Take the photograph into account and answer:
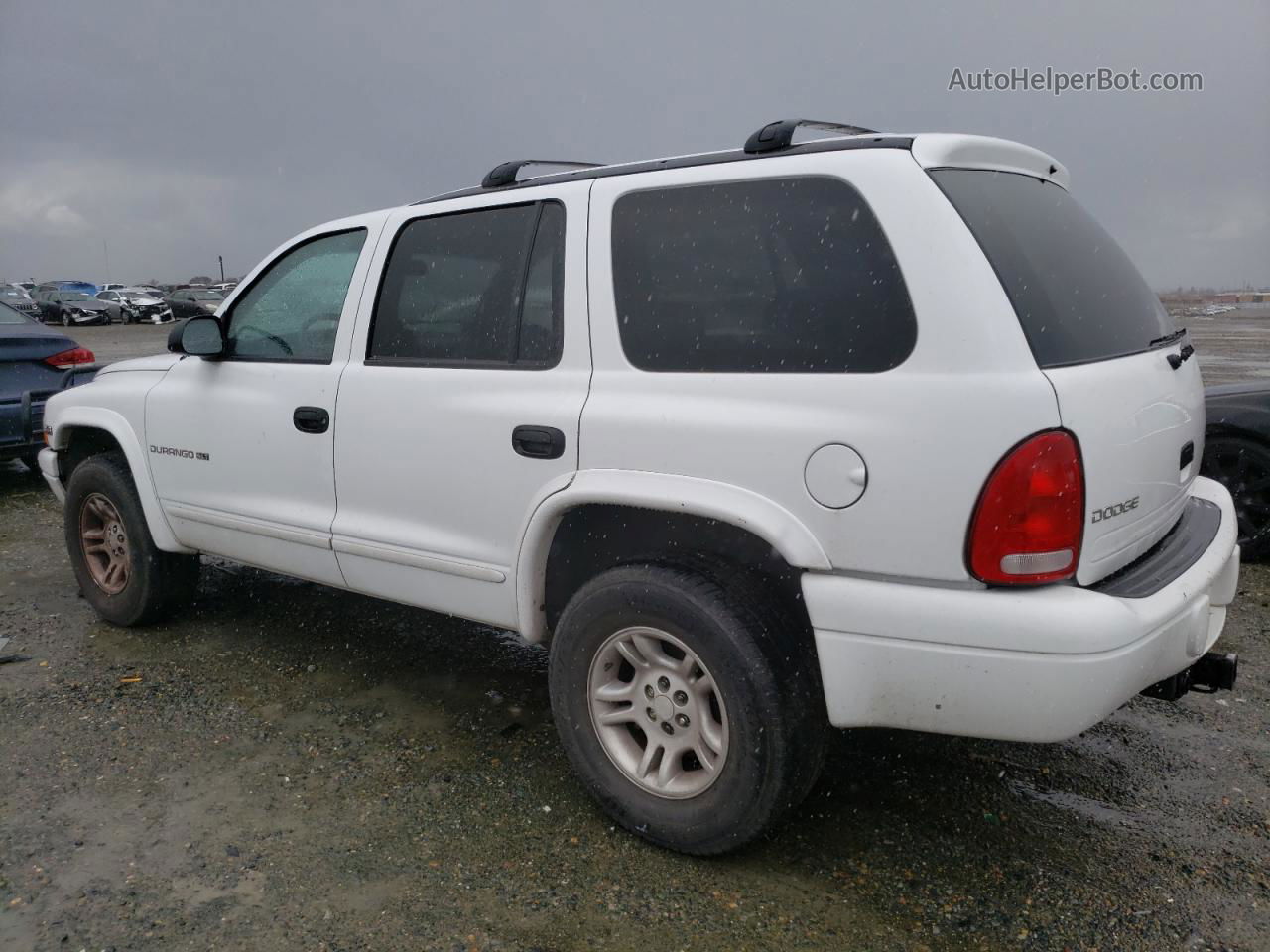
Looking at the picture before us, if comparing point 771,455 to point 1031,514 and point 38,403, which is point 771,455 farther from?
point 38,403

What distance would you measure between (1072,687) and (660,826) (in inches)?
46.0

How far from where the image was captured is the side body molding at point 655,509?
98.5 inches

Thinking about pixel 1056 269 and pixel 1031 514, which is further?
pixel 1056 269

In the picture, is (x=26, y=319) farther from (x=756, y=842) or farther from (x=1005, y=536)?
(x=1005, y=536)

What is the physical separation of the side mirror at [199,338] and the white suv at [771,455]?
0.56 m

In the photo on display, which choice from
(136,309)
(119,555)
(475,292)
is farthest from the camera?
(136,309)

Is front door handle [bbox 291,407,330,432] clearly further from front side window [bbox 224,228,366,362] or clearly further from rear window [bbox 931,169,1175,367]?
rear window [bbox 931,169,1175,367]

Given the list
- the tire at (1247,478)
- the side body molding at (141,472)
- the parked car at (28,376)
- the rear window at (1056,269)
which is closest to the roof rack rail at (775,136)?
the rear window at (1056,269)

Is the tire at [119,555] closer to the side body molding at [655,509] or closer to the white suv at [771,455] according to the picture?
the white suv at [771,455]

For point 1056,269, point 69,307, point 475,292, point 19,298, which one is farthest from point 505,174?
point 69,307

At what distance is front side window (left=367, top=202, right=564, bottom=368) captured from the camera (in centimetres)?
313

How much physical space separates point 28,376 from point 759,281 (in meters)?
7.02

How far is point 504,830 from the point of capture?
3.00 metres

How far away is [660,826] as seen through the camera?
9.25 ft
